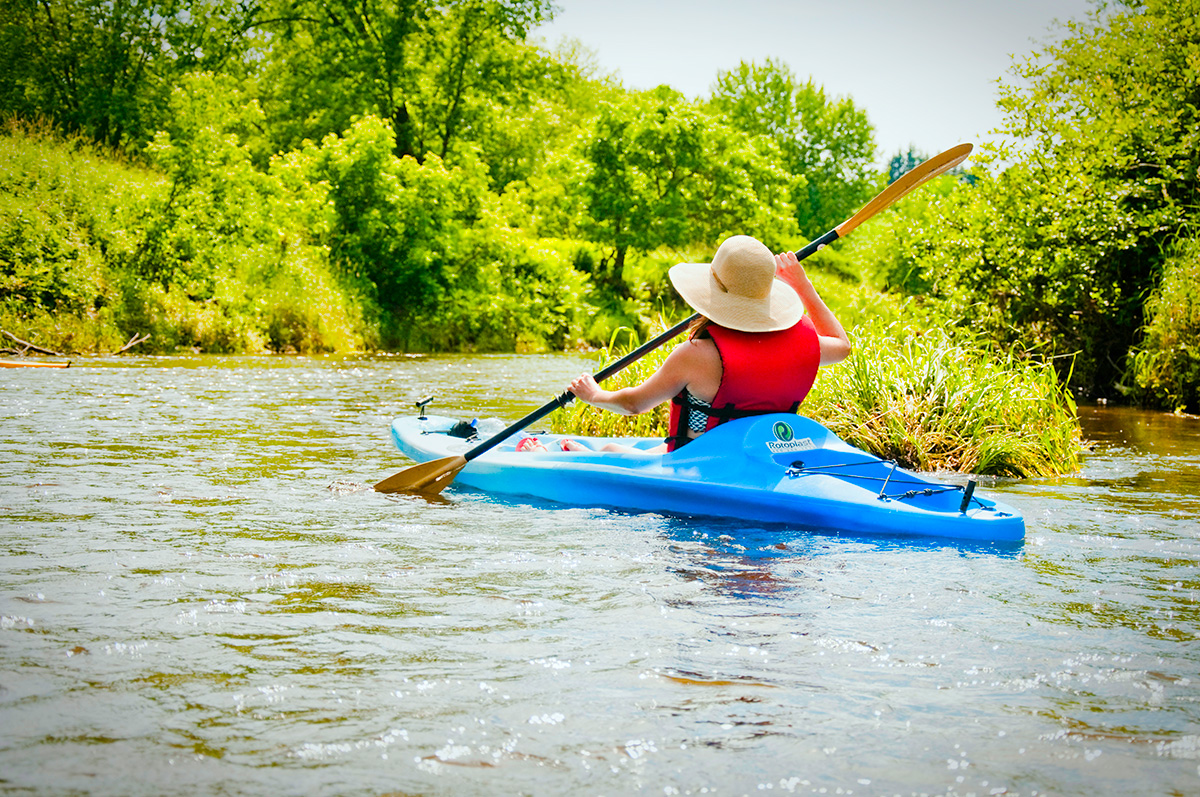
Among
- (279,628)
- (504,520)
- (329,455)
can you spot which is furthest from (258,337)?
(279,628)

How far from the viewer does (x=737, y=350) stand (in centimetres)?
411

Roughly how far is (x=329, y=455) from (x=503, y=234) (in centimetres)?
1685

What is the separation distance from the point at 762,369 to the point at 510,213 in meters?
19.9

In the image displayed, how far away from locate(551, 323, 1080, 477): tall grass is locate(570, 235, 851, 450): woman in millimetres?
1864

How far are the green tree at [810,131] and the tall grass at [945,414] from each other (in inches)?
1260

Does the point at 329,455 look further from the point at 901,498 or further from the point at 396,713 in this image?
the point at 396,713

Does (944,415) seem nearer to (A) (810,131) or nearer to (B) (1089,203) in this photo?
(B) (1089,203)

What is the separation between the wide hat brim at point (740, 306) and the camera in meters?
4.07

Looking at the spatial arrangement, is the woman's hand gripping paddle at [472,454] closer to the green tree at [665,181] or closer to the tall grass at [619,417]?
the tall grass at [619,417]

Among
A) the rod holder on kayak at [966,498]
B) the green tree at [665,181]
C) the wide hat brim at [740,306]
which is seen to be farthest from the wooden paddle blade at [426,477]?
the green tree at [665,181]

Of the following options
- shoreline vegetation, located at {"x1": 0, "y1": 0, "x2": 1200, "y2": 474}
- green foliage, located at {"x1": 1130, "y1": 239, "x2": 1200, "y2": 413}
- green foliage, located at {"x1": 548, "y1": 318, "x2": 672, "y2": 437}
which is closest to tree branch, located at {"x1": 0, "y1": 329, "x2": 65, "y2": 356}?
shoreline vegetation, located at {"x1": 0, "y1": 0, "x2": 1200, "y2": 474}

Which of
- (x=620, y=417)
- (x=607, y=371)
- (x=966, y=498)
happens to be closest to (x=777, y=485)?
(x=966, y=498)

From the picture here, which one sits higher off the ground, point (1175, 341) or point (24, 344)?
point (1175, 341)

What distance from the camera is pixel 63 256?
15.1 metres
